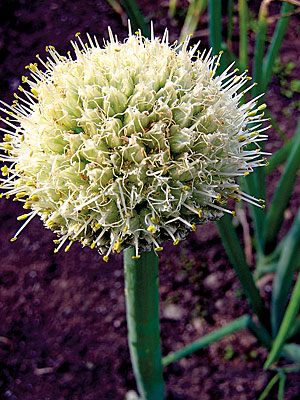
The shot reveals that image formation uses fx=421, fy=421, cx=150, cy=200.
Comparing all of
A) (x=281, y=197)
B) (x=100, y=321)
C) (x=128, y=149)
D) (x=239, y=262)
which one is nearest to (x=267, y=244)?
(x=281, y=197)

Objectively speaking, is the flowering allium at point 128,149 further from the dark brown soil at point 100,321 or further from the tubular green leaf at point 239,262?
the dark brown soil at point 100,321

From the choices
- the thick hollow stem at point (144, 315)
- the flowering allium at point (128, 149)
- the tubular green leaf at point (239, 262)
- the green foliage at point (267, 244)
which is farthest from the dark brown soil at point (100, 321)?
the flowering allium at point (128, 149)

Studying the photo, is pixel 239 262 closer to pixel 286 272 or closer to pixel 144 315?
pixel 286 272

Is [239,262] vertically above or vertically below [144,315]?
above

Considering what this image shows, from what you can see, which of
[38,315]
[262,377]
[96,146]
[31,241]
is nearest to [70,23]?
[31,241]

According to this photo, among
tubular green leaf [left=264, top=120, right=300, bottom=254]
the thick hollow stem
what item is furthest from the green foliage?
the thick hollow stem
